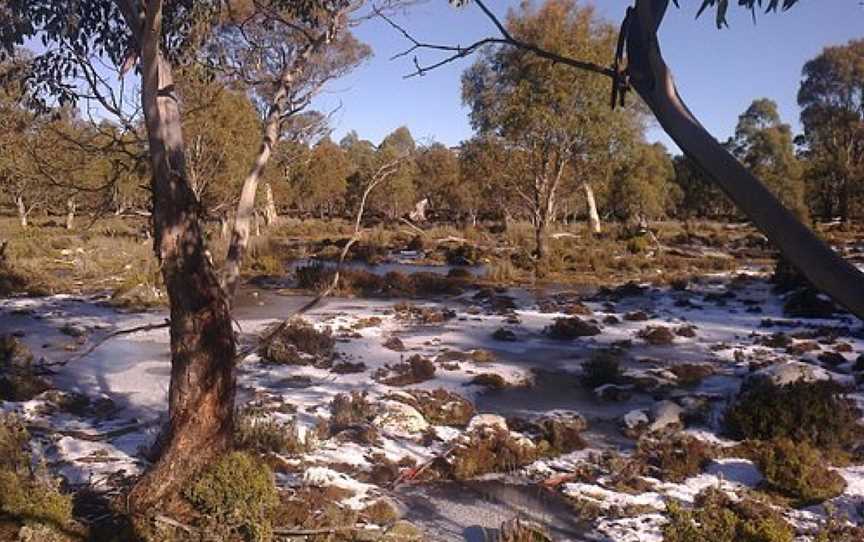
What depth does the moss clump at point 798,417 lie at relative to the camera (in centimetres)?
667

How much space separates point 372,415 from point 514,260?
51.9 feet

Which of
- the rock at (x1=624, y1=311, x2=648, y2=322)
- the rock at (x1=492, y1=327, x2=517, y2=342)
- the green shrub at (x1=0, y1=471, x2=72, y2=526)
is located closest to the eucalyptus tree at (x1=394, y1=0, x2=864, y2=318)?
the green shrub at (x1=0, y1=471, x2=72, y2=526)

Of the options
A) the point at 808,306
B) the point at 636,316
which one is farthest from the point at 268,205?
the point at 808,306

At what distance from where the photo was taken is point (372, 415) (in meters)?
7.26

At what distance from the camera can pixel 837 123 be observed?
40.4m

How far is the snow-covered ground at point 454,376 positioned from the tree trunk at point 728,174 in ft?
12.8

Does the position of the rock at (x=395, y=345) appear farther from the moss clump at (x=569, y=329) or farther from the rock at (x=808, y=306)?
the rock at (x=808, y=306)

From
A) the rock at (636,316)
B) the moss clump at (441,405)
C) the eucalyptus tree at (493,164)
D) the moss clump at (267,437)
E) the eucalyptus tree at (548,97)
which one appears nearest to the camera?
the moss clump at (267,437)

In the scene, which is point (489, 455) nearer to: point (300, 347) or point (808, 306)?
point (300, 347)

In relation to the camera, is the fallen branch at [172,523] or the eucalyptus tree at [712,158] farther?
the fallen branch at [172,523]

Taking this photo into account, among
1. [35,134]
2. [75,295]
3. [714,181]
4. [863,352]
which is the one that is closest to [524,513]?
[714,181]

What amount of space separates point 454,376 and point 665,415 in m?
2.83

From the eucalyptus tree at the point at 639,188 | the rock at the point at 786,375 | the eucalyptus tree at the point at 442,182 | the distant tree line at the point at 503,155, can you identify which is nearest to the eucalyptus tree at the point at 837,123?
the distant tree line at the point at 503,155

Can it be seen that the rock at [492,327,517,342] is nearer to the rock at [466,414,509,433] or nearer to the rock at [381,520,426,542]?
the rock at [466,414,509,433]
